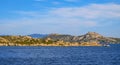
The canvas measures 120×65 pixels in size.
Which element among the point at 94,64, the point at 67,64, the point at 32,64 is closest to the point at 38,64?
the point at 32,64

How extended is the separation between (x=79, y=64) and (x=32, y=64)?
1258 centimetres

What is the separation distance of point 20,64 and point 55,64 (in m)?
8.94

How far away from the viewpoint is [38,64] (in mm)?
89938

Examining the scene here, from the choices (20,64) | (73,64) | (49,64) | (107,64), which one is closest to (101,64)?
(107,64)

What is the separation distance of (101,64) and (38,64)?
653 inches

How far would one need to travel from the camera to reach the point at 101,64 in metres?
93.1

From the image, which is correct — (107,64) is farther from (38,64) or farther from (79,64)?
(38,64)

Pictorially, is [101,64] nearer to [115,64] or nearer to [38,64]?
[115,64]

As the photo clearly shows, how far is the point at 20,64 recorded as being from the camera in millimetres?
90812

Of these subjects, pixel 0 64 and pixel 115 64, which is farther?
pixel 115 64

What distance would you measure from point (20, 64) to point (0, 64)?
5.36 metres

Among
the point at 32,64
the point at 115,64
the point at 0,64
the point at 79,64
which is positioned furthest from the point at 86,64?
the point at 0,64

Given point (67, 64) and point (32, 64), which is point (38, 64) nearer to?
point (32, 64)

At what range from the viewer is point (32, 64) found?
3558 inches
